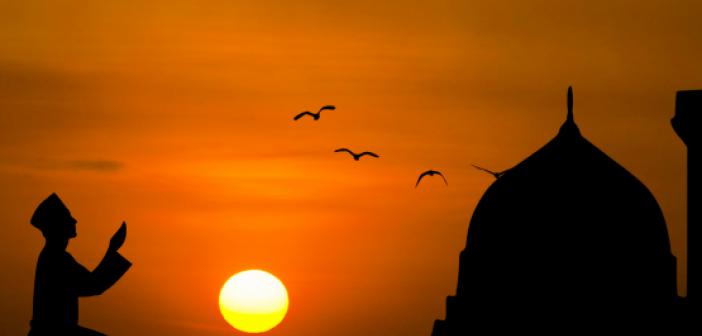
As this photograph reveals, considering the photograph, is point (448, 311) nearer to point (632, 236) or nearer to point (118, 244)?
point (632, 236)

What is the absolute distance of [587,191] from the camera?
119 feet

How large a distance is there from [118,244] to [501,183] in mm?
23709

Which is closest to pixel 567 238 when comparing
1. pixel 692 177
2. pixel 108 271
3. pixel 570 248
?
pixel 570 248

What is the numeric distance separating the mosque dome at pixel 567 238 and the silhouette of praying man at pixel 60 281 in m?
22.8

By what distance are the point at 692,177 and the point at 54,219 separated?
15622mm

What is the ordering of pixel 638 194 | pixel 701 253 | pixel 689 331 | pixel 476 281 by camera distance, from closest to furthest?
pixel 701 253, pixel 689 331, pixel 638 194, pixel 476 281

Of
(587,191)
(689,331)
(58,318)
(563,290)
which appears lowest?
(58,318)

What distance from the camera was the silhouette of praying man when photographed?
14.8 metres

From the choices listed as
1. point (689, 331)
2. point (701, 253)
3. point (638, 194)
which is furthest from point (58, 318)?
point (638, 194)

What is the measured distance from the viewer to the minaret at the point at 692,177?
89.3 ft

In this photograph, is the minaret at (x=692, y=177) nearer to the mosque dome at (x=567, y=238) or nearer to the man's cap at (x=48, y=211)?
the mosque dome at (x=567, y=238)

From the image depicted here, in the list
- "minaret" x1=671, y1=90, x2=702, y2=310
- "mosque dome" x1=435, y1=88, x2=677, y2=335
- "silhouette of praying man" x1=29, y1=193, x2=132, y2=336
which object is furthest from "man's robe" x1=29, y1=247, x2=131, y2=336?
"mosque dome" x1=435, y1=88, x2=677, y2=335

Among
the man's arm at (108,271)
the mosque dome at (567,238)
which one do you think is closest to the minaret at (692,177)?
the mosque dome at (567,238)

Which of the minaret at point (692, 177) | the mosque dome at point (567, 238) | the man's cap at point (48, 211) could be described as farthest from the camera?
the mosque dome at point (567, 238)
